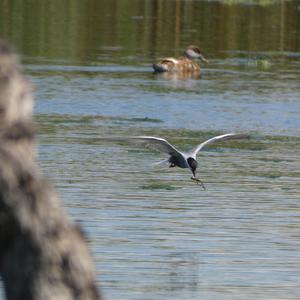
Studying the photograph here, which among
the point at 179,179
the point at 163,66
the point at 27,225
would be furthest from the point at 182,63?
the point at 27,225

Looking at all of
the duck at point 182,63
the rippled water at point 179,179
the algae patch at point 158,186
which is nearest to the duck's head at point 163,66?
the duck at point 182,63

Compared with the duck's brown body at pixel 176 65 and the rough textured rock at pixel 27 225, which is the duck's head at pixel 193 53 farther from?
the rough textured rock at pixel 27 225

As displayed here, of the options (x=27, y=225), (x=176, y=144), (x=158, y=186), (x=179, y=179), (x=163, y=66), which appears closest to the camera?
(x=27, y=225)

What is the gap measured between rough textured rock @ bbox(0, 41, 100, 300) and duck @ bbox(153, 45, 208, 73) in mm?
19160

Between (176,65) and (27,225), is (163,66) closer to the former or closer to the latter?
(176,65)

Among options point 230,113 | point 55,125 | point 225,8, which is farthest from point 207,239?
point 225,8

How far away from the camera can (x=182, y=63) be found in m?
23.5

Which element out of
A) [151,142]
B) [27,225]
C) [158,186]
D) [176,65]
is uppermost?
[27,225]

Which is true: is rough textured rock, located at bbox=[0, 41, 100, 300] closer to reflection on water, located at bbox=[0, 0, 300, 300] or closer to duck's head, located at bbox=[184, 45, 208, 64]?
reflection on water, located at bbox=[0, 0, 300, 300]

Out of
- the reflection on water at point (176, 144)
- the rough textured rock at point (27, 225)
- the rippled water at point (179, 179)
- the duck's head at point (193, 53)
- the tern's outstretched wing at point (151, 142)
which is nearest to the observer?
the rough textured rock at point (27, 225)

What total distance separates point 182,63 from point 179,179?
9961 millimetres

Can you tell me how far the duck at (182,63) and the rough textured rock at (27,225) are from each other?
19160mm

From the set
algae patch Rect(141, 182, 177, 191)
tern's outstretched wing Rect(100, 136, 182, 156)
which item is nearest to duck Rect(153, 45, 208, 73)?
algae patch Rect(141, 182, 177, 191)

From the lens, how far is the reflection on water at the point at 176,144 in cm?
970
